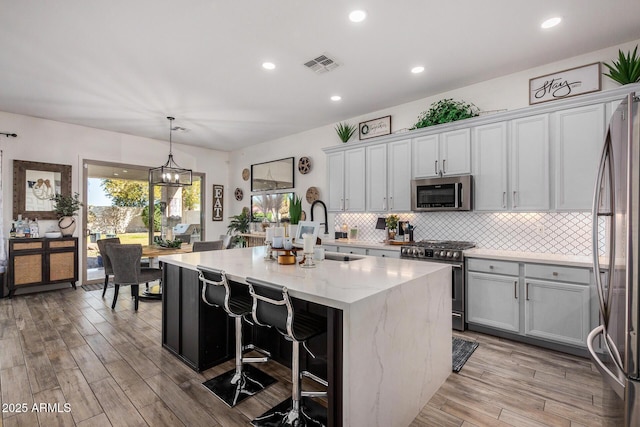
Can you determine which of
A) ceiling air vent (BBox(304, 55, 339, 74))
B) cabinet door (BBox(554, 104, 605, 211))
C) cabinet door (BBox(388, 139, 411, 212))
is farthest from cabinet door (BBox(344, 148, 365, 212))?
cabinet door (BBox(554, 104, 605, 211))

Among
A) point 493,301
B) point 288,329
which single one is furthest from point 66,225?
point 493,301

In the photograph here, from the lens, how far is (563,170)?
3.08 meters

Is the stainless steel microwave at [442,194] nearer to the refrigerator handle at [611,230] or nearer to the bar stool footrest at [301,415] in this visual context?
the refrigerator handle at [611,230]

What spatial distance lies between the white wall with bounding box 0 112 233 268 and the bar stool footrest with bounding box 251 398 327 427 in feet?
18.5

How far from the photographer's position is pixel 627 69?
283 centimetres

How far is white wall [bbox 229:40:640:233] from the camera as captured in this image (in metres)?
3.32

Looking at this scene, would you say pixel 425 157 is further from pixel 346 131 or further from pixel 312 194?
pixel 312 194

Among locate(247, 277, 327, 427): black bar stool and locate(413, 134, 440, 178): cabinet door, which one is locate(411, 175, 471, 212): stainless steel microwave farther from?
locate(247, 277, 327, 427): black bar stool

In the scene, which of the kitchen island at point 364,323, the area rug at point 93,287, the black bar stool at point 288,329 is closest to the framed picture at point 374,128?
the kitchen island at point 364,323

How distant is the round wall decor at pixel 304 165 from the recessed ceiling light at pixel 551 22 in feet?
13.1

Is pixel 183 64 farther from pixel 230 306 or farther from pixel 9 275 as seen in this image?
pixel 9 275

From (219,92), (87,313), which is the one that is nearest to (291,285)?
(219,92)

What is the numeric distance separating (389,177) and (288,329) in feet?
10.6

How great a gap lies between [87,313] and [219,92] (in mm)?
3428
